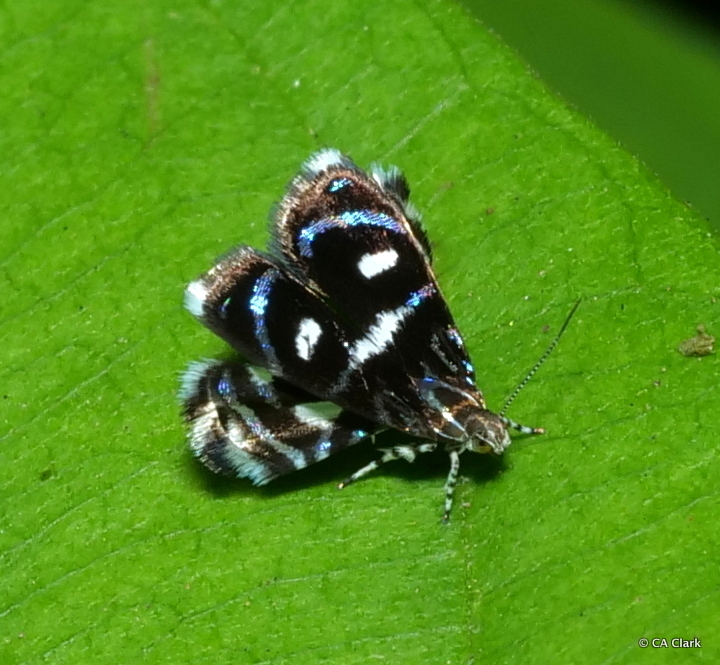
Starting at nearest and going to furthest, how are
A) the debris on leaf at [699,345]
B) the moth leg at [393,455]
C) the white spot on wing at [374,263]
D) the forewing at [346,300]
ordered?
the debris on leaf at [699,345], the moth leg at [393,455], the forewing at [346,300], the white spot on wing at [374,263]

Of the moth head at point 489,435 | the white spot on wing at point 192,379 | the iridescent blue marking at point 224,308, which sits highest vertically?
the iridescent blue marking at point 224,308

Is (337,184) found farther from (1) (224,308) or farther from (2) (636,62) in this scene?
(2) (636,62)

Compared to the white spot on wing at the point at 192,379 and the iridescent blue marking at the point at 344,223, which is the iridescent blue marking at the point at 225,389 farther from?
the iridescent blue marking at the point at 344,223

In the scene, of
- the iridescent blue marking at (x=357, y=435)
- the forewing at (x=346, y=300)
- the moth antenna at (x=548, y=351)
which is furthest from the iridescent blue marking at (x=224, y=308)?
the moth antenna at (x=548, y=351)

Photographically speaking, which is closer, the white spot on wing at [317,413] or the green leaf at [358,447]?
the green leaf at [358,447]

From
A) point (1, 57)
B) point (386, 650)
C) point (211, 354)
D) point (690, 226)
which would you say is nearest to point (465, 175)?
point (690, 226)

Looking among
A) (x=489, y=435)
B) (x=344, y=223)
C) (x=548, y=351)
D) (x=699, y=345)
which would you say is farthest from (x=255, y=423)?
(x=699, y=345)
